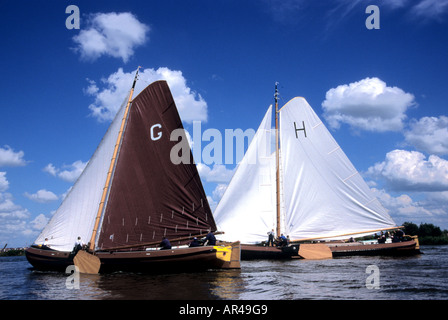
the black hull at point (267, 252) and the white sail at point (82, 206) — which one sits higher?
the white sail at point (82, 206)

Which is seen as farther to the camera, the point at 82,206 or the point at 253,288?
the point at 82,206

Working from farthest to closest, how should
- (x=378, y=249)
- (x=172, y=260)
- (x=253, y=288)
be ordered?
(x=378, y=249) < (x=172, y=260) < (x=253, y=288)

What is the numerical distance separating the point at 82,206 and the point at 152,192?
18.4ft

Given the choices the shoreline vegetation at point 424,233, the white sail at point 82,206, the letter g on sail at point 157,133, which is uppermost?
the letter g on sail at point 157,133

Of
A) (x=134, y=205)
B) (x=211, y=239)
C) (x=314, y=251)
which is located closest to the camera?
(x=211, y=239)

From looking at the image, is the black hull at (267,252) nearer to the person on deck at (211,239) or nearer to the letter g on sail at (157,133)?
the person on deck at (211,239)

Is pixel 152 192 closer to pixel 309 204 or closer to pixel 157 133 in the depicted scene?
pixel 157 133

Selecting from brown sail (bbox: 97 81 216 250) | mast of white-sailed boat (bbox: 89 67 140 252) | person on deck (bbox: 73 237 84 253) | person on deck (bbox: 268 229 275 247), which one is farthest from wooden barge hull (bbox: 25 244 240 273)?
person on deck (bbox: 268 229 275 247)

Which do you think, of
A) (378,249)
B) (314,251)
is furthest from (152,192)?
(378,249)

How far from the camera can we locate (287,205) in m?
39.4

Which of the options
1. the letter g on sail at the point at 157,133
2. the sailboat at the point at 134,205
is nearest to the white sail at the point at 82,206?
the sailboat at the point at 134,205

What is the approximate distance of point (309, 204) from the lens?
39.0m

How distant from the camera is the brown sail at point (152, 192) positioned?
25.3 meters

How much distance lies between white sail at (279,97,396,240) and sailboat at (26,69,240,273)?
15.5m
